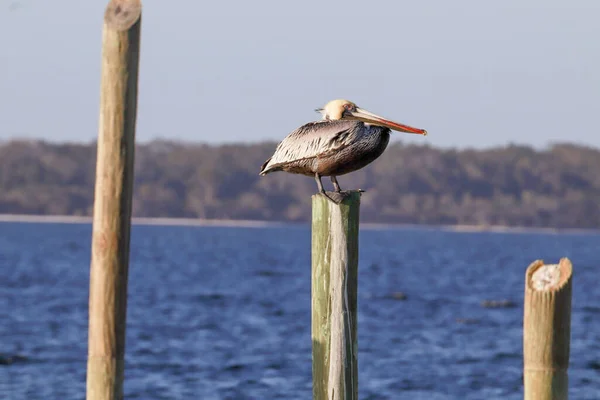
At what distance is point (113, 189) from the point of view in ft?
23.5

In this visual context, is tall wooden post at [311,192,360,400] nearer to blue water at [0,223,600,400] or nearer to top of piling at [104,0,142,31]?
top of piling at [104,0,142,31]

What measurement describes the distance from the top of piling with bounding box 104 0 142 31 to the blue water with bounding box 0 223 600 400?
16124 millimetres

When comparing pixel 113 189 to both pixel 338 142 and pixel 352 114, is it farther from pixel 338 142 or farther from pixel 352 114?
pixel 352 114

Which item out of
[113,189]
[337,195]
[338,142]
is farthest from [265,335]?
[113,189]

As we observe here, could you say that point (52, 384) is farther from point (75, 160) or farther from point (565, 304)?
point (75, 160)

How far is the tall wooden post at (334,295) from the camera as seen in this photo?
24.8ft

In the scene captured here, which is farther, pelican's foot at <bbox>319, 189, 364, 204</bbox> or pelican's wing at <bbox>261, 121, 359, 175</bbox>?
pelican's wing at <bbox>261, 121, 359, 175</bbox>

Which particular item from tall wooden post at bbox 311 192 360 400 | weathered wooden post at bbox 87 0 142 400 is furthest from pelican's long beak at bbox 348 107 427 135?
weathered wooden post at bbox 87 0 142 400

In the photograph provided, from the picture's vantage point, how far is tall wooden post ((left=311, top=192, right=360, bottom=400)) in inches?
297

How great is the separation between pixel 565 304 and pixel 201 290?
2090 inches

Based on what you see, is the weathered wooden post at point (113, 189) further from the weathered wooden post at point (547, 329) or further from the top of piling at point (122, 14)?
the weathered wooden post at point (547, 329)

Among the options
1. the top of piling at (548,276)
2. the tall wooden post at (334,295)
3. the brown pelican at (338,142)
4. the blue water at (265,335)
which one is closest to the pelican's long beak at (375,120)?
the brown pelican at (338,142)

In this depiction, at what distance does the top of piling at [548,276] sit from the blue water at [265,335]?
15.8 metres

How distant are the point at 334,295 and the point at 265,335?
96.1ft
